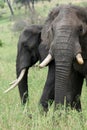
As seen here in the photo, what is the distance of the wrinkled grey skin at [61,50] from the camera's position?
18.9 feet

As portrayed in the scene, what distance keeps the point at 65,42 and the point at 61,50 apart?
0.35ft

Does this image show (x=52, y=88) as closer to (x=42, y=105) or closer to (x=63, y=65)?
(x=42, y=105)

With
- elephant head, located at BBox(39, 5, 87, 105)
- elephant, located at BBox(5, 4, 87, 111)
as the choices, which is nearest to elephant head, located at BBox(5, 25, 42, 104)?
elephant, located at BBox(5, 4, 87, 111)

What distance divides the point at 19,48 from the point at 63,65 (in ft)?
6.25

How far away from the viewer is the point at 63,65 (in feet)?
18.8

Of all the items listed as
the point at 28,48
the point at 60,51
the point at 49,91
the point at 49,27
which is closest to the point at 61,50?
the point at 60,51

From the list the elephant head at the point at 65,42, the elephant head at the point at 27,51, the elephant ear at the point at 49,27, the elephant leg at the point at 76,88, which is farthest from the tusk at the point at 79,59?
the elephant head at the point at 27,51

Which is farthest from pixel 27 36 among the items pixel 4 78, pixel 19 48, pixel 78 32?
pixel 4 78

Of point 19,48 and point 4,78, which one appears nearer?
point 19,48

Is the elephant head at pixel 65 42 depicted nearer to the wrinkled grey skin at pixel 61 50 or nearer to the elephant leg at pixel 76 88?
the wrinkled grey skin at pixel 61 50

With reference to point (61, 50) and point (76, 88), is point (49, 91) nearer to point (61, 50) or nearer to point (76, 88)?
point (76, 88)

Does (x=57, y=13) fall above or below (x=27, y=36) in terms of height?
above

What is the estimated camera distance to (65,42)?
5754 millimetres

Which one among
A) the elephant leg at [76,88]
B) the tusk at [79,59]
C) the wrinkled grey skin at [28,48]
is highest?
the tusk at [79,59]
